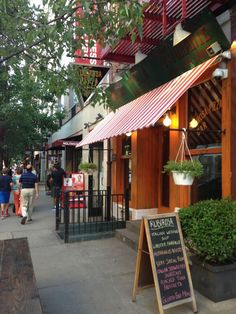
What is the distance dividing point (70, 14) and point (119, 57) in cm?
600

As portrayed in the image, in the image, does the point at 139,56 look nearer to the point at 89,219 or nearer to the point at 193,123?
the point at 193,123

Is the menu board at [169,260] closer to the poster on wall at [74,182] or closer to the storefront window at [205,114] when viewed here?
the storefront window at [205,114]

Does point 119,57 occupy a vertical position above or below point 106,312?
above

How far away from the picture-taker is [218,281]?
4.33m

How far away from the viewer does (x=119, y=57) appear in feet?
30.6

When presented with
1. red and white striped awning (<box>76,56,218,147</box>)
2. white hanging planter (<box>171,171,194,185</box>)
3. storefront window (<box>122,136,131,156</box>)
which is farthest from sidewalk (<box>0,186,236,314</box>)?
storefront window (<box>122,136,131,156</box>)

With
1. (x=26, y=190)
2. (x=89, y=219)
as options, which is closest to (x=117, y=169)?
(x=89, y=219)

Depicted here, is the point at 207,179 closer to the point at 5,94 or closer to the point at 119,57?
the point at 119,57

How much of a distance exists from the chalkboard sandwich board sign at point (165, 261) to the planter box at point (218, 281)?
0.37 m

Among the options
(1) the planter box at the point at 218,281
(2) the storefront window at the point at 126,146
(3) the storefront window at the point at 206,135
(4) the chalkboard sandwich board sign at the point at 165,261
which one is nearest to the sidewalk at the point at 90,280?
(1) the planter box at the point at 218,281

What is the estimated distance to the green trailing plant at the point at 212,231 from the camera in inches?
167

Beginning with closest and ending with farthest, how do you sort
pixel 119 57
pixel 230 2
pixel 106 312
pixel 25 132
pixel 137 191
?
pixel 106 312, pixel 230 2, pixel 137 191, pixel 119 57, pixel 25 132

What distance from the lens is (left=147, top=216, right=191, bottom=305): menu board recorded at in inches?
158

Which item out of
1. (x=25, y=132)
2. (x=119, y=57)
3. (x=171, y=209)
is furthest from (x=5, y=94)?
(x=171, y=209)
